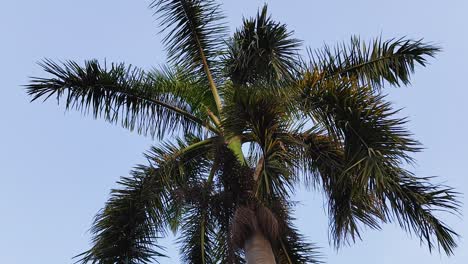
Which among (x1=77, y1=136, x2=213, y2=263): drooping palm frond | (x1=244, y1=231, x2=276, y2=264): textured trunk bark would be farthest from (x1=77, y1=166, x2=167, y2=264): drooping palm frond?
(x1=244, y1=231, x2=276, y2=264): textured trunk bark

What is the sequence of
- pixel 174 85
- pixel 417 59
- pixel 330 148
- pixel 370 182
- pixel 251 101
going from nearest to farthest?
pixel 370 182
pixel 251 101
pixel 330 148
pixel 417 59
pixel 174 85

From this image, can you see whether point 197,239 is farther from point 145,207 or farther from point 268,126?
point 268,126

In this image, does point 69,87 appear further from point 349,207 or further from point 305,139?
point 349,207

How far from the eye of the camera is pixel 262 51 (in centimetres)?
1000

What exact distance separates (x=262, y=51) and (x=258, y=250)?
3.10 metres

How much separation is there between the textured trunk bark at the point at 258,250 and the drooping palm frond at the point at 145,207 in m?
1.56

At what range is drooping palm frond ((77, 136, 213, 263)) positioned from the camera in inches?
390

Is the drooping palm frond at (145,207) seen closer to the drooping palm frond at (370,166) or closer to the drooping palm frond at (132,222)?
the drooping palm frond at (132,222)

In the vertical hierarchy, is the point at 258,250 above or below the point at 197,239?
below

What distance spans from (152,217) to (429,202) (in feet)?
14.0

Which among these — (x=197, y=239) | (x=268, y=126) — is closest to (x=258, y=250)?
(x=268, y=126)

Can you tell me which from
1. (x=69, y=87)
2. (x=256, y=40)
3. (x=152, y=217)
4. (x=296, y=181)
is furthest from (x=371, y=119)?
(x=69, y=87)

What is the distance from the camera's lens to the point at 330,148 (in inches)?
392

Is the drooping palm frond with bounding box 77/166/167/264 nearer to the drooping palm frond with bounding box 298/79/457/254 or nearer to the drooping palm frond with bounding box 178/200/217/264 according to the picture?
the drooping palm frond with bounding box 178/200/217/264
